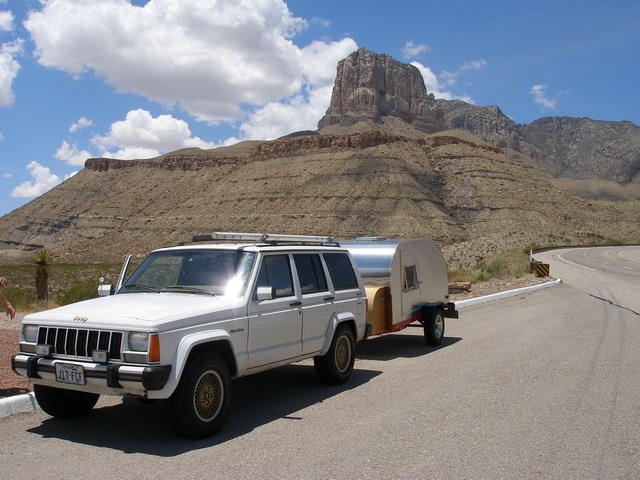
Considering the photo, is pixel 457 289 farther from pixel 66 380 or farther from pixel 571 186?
pixel 571 186

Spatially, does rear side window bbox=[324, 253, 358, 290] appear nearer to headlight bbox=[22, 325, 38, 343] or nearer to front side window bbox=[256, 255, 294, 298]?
front side window bbox=[256, 255, 294, 298]

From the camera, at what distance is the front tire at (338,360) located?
8234mm

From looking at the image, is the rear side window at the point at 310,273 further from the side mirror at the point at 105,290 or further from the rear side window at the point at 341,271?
the side mirror at the point at 105,290

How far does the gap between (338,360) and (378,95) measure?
584ft

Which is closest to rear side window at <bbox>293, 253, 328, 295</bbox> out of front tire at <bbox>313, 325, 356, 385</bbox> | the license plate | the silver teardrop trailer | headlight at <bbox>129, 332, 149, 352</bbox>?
front tire at <bbox>313, 325, 356, 385</bbox>

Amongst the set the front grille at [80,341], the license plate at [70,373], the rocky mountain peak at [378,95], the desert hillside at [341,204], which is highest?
the rocky mountain peak at [378,95]

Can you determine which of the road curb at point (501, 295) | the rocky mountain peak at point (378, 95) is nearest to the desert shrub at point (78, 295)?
the road curb at point (501, 295)

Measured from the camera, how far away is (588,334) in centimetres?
1258

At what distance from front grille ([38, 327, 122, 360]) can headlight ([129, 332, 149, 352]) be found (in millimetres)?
125

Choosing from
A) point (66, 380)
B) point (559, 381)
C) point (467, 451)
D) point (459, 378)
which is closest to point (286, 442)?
point (467, 451)

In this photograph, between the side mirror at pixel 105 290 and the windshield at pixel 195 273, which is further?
the side mirror at pixel 105 290

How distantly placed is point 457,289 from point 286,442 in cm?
1917

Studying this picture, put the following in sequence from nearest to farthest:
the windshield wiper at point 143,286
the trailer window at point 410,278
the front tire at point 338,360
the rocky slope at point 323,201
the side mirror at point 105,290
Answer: the windshield wiper at point 143,286 → the side mirror at point 105,290 → the front tire at point 338,360 → the trailer window at point 410,278 → the rocky slope at point 323,201

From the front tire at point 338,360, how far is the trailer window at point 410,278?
269 cm
